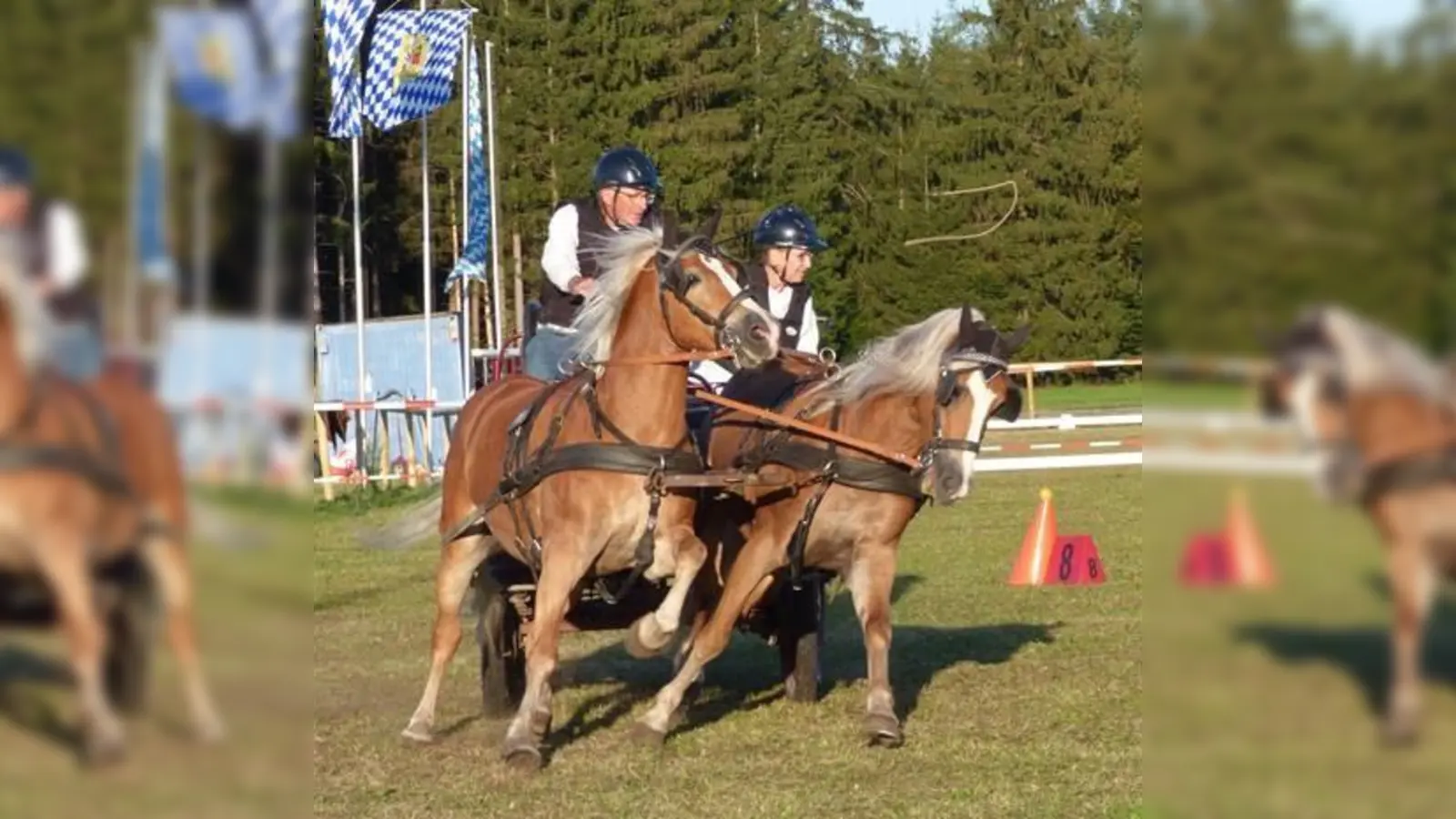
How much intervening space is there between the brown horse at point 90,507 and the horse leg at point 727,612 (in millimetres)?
6605

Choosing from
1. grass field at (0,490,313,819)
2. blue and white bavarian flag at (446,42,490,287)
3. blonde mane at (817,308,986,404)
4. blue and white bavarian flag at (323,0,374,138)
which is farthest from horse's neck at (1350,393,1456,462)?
blue and white bavarian flag at (446,42,490,287)

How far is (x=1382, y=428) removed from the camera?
1155mm

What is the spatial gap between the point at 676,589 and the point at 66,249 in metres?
6.19

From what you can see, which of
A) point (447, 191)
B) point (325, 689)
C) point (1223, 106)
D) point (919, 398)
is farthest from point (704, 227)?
point (447, 191)

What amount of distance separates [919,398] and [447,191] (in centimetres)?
2251

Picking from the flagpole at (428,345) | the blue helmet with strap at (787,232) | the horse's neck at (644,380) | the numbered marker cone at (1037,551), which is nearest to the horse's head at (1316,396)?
the horse's neck at (644,380)

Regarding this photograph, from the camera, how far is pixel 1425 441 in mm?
1158

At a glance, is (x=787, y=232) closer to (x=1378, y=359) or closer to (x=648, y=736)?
(x=648, y=736)

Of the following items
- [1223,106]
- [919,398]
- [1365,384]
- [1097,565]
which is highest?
[1223,106]

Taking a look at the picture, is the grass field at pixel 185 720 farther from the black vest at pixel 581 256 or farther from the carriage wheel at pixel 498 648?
the carriage wheel at pixel 498 648

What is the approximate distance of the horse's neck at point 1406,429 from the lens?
45.3 inches

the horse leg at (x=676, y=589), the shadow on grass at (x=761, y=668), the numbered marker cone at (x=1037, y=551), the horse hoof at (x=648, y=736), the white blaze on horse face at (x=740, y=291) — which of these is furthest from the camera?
the numbered marker cone at (x=1037, y=551)

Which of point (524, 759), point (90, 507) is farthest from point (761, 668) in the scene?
point (90, 507)

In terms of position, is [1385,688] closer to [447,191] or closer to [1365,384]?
[1365,384]
